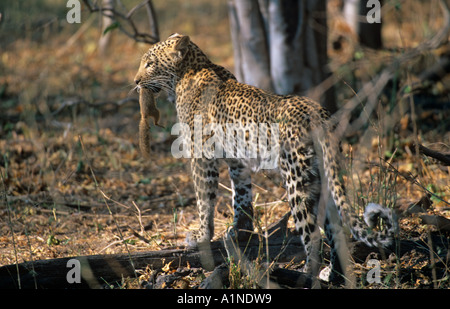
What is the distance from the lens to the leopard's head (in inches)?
252

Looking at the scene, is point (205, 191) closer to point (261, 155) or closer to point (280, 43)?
point (261, 155)

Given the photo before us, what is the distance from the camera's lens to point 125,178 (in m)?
8.50

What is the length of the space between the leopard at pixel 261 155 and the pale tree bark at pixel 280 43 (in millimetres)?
2793

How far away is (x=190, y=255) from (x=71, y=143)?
13.7ft

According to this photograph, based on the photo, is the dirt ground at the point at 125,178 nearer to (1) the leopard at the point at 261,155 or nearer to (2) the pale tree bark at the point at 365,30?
(1) the leopard at the point at 261,155

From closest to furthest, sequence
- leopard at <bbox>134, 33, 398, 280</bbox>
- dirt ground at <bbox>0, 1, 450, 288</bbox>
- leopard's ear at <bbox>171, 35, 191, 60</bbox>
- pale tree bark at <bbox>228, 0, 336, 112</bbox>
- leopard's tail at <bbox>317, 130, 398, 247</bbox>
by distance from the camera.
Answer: leopard's tail at <bbox>317, 130, 398, 247</bbox>, leopard at <bbox>134, 33, 398, 280</bbox>, dirt ground at <bbox>0, 1, 450, 288</bbox>, leopard's ear at <bbox>171, 35, 191, 60</bbox>, pale tree bark at <bbox>228, 0, 336, 112</bbox>

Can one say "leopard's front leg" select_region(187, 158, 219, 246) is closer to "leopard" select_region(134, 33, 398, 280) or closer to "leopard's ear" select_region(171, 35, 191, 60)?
"leopard" select_region(134, 33, 398, 280)

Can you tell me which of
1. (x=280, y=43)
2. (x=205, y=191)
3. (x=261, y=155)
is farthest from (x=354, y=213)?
(x=280, y=43)

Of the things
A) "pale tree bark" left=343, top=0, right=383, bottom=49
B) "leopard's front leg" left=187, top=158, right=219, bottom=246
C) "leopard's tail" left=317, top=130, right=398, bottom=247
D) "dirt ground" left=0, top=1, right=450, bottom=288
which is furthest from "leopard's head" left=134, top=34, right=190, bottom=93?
"pale tree bark" left=343, top=0, right=383, bottom=49

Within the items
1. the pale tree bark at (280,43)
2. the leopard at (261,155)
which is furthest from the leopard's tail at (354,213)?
the pale tree bark at (280,43)

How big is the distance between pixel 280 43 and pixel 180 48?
119 inches

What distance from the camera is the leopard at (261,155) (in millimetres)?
5004

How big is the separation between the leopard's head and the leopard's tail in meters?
2.07

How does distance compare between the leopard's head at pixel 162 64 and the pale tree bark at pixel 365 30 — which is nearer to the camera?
the leopard's head at pixel 162 64
